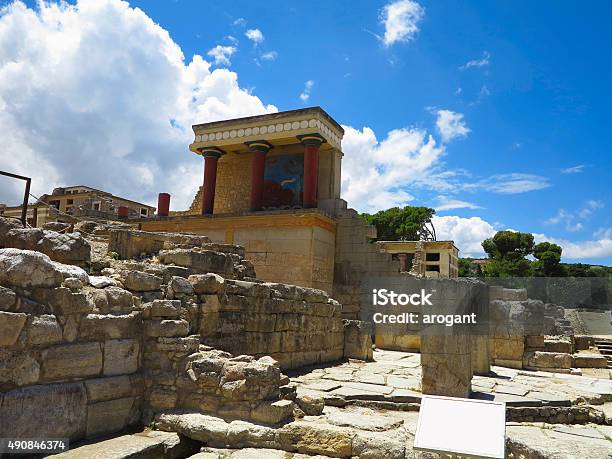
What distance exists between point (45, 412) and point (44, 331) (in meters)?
0.67

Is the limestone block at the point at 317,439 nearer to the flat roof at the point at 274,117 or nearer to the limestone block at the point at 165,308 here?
the limestone block at the point at 165,308

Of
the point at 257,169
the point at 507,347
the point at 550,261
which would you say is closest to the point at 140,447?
the point at 507,347

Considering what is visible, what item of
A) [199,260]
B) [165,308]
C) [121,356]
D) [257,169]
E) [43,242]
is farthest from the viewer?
[257,169]

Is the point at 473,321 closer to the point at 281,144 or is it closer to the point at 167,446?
the point at 167,446

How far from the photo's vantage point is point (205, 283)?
5.71 meters

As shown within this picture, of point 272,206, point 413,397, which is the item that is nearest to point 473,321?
point 413,397

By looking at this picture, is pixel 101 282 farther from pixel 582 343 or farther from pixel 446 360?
pixel 582 343

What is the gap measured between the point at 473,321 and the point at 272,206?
1035cm

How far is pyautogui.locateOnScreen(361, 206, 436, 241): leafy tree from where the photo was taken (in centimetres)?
3731

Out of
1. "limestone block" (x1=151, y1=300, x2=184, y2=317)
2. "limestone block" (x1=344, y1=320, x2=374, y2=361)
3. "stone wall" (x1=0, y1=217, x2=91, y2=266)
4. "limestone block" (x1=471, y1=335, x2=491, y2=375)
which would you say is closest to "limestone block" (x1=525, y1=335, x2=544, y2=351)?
"limestone block" (x1=471, y1=335, x2=491, y2=375)

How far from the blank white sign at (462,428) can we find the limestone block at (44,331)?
318cm

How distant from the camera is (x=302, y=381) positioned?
6.48 metres

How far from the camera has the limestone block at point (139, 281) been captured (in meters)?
4.92

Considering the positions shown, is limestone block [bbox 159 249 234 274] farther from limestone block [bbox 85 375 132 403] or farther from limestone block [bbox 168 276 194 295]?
limestone block [bbox 85 375 132 403]
